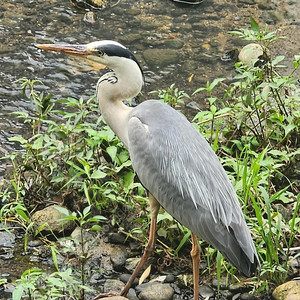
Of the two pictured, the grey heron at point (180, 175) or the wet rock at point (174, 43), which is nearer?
the grey heron at point (180, 175)

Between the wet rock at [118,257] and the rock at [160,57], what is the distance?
2782mm

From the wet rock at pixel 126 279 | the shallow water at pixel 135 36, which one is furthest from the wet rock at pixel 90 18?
the wet rock at pixel 126 279

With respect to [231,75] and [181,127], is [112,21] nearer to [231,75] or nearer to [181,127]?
[231,75]

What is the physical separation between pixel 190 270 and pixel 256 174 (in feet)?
2.29

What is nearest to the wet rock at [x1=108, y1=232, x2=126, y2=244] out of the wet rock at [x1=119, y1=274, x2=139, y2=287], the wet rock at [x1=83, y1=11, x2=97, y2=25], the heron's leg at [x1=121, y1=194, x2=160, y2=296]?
the wet rock at [x1=119, y1=274, x2=139, y2=287]

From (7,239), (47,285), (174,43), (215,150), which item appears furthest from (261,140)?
(174,43)

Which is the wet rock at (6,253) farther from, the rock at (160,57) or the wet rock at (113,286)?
the rock at (160,57)

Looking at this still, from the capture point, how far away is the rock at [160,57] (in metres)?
6.61

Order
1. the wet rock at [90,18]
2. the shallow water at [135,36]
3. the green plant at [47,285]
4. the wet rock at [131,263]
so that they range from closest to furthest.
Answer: the green plant at [47,285] → the wet rock at [131,263] → the shallow water at [135,36] → the wet rock at [90,18]

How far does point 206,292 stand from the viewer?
12.9ft

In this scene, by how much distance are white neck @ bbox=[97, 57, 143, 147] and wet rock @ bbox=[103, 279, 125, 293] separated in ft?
2.67

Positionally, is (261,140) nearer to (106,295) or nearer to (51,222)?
(51,222)

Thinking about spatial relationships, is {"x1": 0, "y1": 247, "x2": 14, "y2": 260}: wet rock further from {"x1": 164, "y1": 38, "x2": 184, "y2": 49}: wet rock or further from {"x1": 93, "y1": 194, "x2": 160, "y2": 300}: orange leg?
{"x1": 164, "y1": 38, "x2": 184, "y2": 49}: wet rock

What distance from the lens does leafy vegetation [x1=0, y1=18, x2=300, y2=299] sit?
3.96 m
